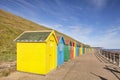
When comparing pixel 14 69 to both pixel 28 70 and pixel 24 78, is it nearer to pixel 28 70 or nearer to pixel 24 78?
pixel 28 70

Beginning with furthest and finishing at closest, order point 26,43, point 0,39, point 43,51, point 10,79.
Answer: point 0,39 → point 26,43 → point 43,51 → point 10,79

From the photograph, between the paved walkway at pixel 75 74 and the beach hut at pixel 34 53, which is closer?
the paved walkway at pixel 75 74

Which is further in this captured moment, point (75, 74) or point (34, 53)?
point (75, 74)

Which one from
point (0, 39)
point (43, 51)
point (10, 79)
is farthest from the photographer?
point (0, 39)

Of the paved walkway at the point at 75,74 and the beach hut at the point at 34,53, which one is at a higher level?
the beach hut at the point at 34,53

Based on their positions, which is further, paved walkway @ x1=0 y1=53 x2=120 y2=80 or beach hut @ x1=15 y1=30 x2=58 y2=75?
beach hut @ x1=15 y1=30 x2=58 y2=75

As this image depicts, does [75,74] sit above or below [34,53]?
below

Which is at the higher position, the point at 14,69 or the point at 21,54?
the point at 21,54

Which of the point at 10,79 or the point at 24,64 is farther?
the point at 24,64

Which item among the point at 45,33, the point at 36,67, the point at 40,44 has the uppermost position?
the point at 45,33

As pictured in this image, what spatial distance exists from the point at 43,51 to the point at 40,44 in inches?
23.2

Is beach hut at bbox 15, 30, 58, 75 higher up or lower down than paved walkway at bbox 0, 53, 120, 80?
higher up

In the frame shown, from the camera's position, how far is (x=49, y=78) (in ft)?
28.2

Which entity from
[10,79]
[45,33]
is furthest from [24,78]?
[45,33]
